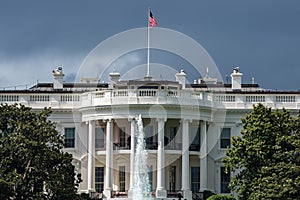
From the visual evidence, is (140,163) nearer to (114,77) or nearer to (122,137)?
(122,137)

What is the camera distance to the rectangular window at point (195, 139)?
73000mm

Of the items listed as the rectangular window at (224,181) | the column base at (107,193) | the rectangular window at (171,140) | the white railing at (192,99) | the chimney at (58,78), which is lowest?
the column base at (107,193)

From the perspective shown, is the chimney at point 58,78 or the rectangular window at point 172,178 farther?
the chimney at point 58,78

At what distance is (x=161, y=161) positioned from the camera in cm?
6975

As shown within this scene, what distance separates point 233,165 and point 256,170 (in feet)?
4.95

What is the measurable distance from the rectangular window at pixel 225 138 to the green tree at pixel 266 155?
42.3ft

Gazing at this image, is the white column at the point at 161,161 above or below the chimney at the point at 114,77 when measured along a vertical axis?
below

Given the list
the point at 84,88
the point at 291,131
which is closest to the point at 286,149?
the point at 291,131

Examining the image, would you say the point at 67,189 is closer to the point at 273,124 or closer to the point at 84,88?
the point at 273,124

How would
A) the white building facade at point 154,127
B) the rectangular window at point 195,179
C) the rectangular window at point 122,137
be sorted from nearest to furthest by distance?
the white building facade at point 154,127 < the rectangular window at point 122,137 < the rectangular window at point 195,179

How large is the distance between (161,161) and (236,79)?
12.6 meters

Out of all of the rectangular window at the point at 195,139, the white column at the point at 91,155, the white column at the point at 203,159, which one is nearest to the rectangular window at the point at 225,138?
the rectangular window at the point at 195,139

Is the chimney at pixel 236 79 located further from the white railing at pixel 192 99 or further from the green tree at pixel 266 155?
the green tree at pixel 266 155

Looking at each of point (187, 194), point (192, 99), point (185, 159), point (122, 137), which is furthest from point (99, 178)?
point (192, 99)
